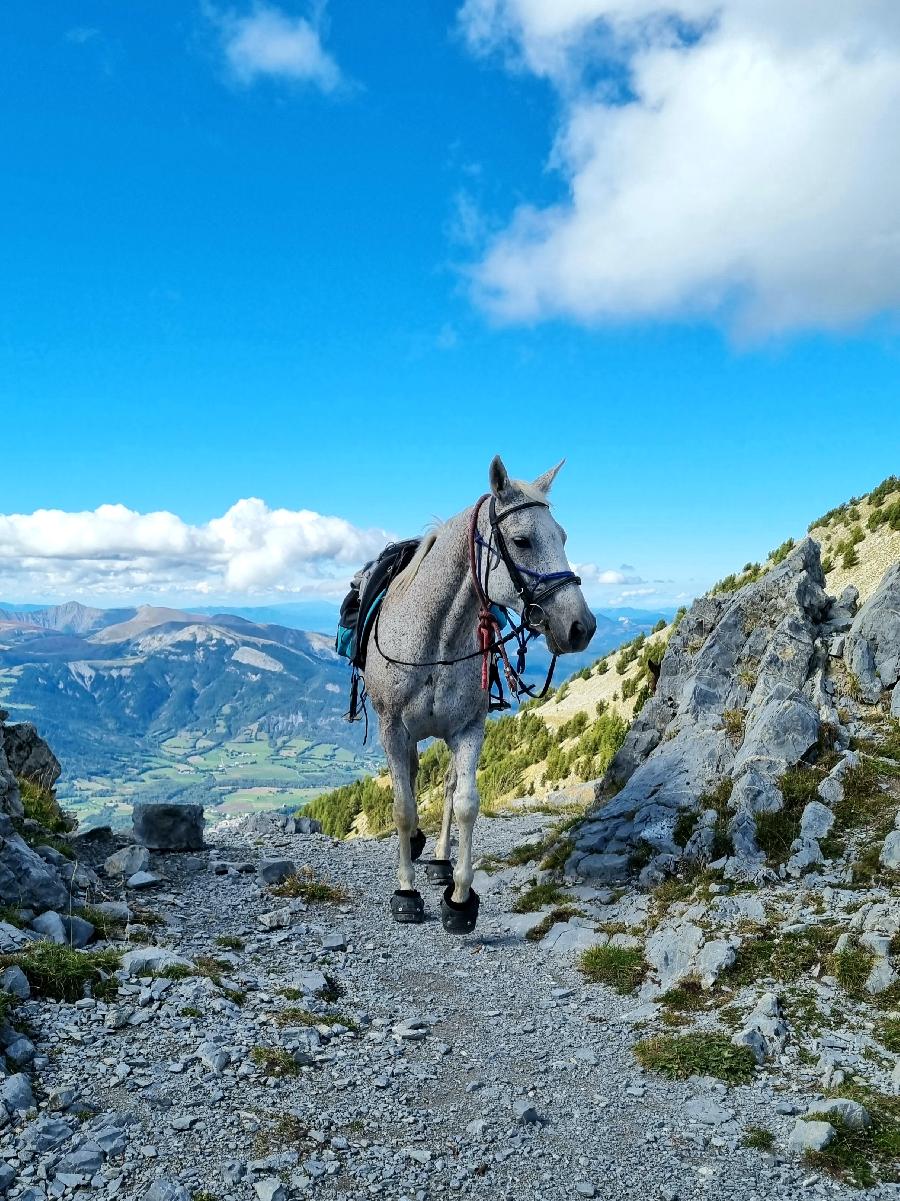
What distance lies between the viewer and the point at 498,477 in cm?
766

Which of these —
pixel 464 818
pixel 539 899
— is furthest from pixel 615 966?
pixel 539 899

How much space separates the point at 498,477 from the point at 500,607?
1.41 metres

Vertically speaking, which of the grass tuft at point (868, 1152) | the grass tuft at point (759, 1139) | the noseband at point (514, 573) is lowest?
the grass tuft at point (759, 1139)

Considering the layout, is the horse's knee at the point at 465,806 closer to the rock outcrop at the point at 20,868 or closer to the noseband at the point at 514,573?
the noseband at the point at 514,573

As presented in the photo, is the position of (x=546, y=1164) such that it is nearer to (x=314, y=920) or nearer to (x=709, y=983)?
(x=709, y=983)

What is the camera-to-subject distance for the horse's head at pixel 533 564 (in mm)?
7141

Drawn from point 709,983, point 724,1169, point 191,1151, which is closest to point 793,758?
point 709,983

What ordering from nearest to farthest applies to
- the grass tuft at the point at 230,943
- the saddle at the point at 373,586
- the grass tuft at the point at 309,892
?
1. the grass tuft at the point at 230,943
2. the saddle at the point at 373,586
3. the grass tuft at the point at 309,892

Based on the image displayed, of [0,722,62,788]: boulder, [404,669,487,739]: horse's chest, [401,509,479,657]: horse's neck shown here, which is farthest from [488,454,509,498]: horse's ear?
[0,722,62,788]: boulder

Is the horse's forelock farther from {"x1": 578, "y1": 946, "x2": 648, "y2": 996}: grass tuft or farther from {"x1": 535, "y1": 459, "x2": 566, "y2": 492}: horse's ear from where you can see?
{"x1": 578, "y1": 946, "x2": 648, "y2": 996}: grass tuft

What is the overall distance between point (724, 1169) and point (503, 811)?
1453 centimetres

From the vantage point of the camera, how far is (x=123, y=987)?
21.2ft

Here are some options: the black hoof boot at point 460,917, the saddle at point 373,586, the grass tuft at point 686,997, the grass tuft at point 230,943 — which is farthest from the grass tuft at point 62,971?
the grass tuft at point 686,997

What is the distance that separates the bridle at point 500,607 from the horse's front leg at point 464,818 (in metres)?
0.59
